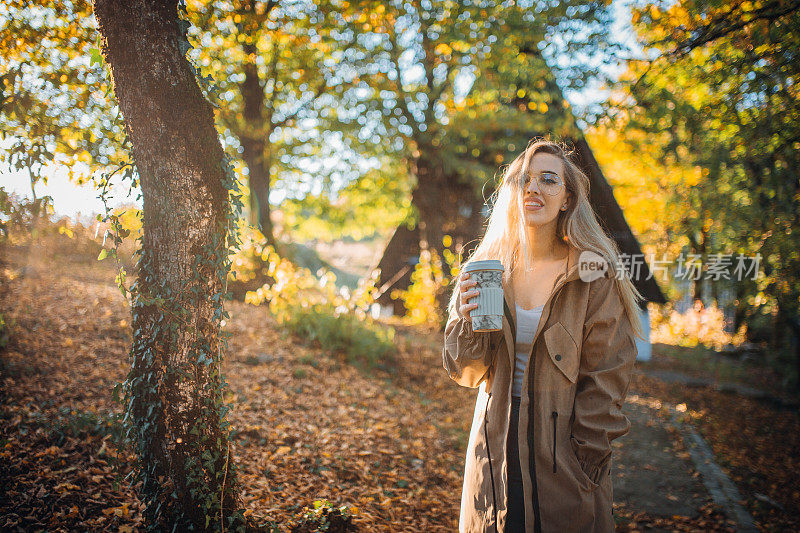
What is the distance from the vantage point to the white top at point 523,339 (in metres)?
2.04

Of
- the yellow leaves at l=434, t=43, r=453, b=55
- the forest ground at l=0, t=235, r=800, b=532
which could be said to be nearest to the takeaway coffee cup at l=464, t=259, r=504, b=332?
the forest ground at l=0, t=235, r=800, b=532

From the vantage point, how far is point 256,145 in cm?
1221

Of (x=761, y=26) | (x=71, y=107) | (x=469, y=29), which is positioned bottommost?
(x=71, y=107)

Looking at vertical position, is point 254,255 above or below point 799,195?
below

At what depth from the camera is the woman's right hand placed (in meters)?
1.95

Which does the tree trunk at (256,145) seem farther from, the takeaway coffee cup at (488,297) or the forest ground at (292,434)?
the takeaway coffee cup at (488,297)

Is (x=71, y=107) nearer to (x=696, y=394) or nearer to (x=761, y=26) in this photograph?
(x=761, y=26)

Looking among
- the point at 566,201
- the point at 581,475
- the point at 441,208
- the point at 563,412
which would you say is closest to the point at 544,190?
the point at 566,201

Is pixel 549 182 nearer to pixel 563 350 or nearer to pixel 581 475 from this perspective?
pixel 563 350

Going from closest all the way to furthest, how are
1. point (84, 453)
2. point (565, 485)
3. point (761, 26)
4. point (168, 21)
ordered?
point (565, 485) → point (168, 21) → point (84, 453) → point (761, 26)

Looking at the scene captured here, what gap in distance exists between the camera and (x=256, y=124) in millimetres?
11211

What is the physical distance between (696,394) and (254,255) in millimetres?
9592

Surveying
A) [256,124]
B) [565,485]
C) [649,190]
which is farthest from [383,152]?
[649,190]

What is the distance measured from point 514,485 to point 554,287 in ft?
2.63
